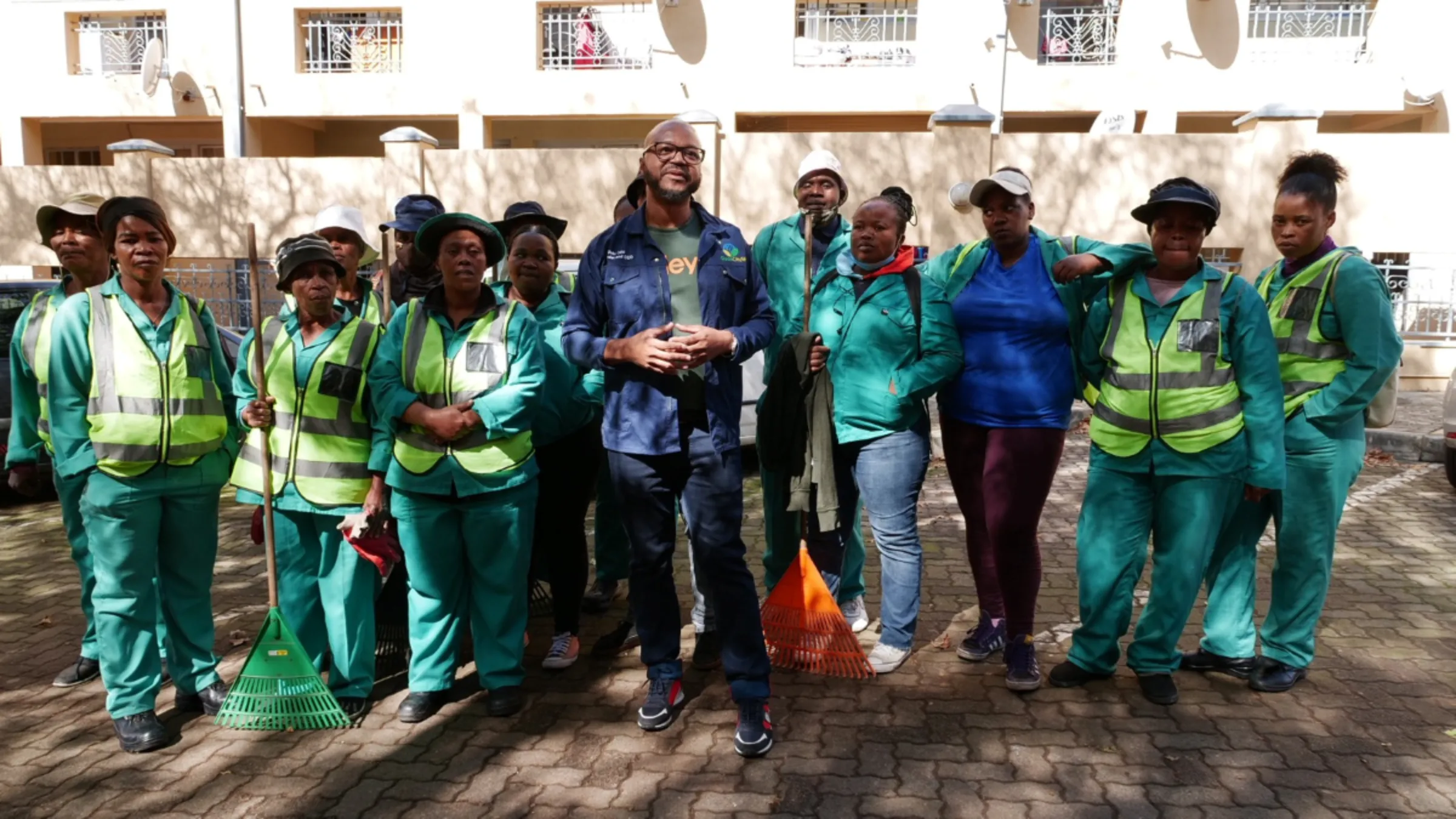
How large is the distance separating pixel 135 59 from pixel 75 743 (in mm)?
21273

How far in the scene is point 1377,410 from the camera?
418 centimetres

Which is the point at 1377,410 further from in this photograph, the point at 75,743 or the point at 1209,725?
the point at 75,743

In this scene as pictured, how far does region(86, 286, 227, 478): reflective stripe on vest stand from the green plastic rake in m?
0.26

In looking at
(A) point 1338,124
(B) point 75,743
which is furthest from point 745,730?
(A) point 1338,124

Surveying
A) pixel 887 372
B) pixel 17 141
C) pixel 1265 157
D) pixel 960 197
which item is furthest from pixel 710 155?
pixel 17 141

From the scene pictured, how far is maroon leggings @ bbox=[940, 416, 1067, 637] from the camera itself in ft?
13.4

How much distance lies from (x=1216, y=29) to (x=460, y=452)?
63.4 feet

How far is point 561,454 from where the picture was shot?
181 inches

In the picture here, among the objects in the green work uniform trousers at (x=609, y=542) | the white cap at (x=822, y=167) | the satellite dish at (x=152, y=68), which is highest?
the satellite dish at (x=152, y=68)

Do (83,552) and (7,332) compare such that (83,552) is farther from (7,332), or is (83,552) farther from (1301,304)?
(1301,304)

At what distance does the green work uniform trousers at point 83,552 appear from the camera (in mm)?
3980

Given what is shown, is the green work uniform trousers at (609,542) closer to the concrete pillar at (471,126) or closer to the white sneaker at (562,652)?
the white sneaker at (562,652)

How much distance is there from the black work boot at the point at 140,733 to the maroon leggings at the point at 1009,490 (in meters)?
3.16

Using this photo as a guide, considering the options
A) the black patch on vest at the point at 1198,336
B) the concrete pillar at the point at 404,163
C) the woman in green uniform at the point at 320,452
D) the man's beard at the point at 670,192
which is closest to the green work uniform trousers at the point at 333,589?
the woman in green uniform at the point at 320,452
